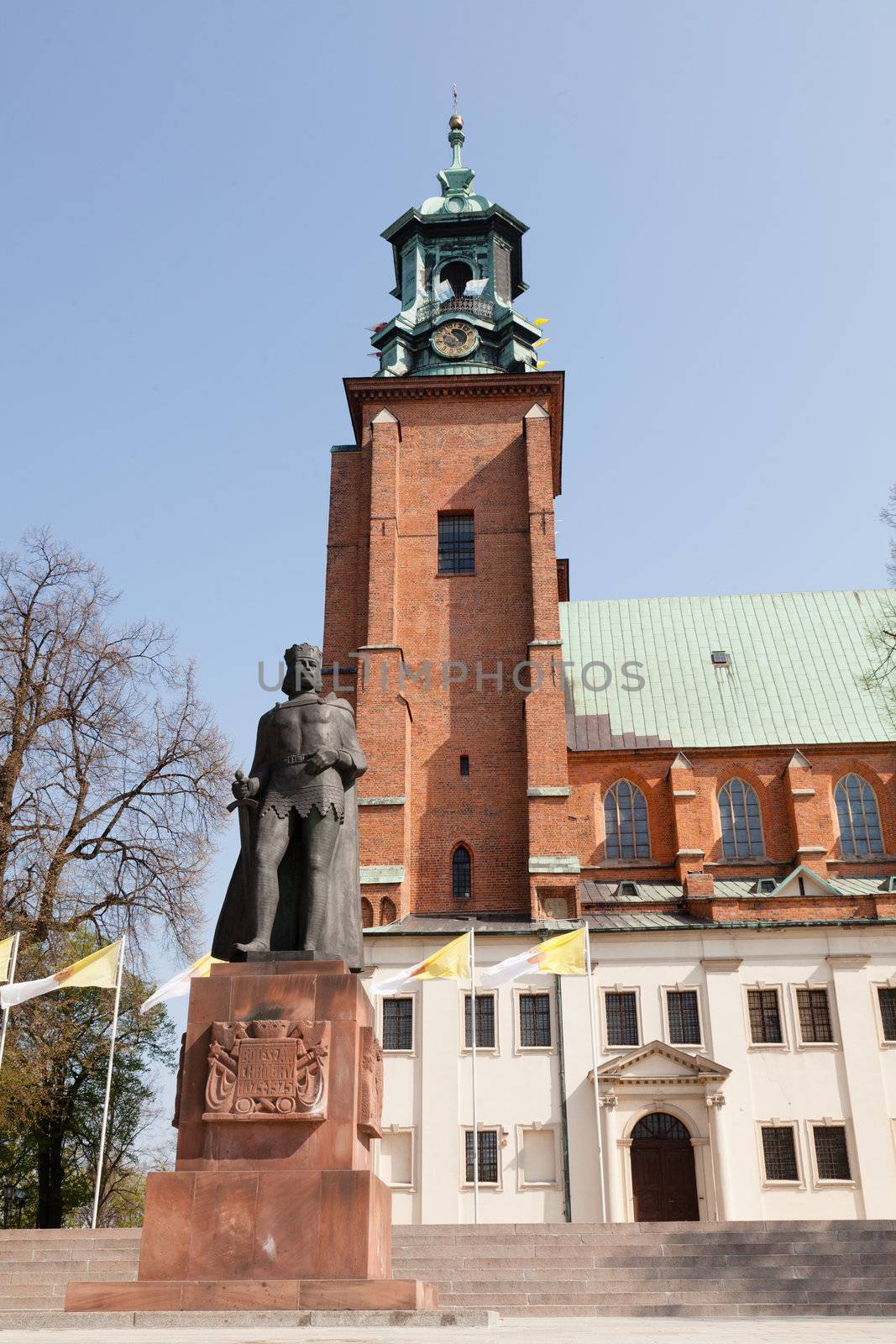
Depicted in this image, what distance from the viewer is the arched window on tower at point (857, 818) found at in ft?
115

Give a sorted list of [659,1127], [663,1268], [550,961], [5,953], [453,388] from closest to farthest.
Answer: [663,1268] < [5,953] < [550,961] < [659,1127] < [453,388]

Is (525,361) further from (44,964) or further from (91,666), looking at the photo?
(44,964)

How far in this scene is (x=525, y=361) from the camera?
39.3 m

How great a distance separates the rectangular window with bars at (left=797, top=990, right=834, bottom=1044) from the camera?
29.1 metres

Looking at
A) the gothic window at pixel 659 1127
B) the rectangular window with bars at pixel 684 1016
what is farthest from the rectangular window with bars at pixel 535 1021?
the rectangular window with bars at pixel 684 1016

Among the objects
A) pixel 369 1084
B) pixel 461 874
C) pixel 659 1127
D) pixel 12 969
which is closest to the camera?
pixel 369 1084

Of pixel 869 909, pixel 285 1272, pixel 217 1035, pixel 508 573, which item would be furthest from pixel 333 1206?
pixel 508 573

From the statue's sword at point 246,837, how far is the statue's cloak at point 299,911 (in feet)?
0.15

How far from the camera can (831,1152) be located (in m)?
27.8

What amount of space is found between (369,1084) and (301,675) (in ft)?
12.1

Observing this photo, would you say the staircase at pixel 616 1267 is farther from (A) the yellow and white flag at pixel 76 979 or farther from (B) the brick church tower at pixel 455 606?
(B) the brick church tower at pixel 455 606

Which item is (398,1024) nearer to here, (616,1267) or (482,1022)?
(482,1022)

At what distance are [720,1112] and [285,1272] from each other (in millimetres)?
21661

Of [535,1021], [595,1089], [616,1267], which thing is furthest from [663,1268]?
[535,1021]
